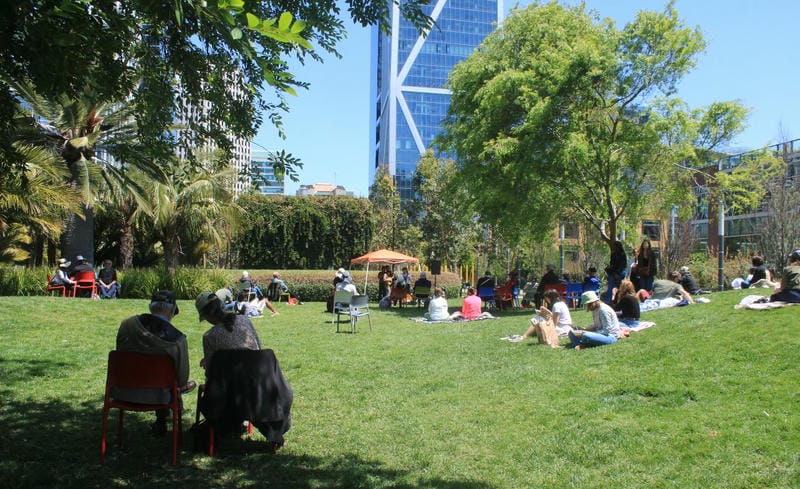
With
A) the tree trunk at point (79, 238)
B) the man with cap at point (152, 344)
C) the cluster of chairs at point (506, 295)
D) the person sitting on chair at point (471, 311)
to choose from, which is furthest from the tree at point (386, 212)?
the man with cap at point (152, 344)

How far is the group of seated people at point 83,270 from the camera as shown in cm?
→ 1706

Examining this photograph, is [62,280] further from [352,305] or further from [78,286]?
[352,305]

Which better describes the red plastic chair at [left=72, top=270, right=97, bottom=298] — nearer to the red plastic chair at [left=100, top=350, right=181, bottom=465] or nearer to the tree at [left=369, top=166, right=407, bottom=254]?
the red plastic chair at [left=100, top=350, right=181, bottom=465]

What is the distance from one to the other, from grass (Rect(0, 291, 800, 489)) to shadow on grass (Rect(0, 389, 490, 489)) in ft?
0.05

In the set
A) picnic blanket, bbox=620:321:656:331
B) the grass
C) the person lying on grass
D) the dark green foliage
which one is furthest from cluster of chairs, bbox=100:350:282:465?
the dark green foliage

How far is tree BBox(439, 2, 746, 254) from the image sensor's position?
60.2 ft

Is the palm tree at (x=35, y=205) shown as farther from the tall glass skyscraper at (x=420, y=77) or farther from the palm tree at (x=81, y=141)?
the tall glass skyscraper at (x=420, y=77)

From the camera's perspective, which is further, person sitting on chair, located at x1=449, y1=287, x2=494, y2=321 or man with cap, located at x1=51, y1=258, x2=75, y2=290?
man with cap, located at x1=51, y1=258, x2=75, y2=290

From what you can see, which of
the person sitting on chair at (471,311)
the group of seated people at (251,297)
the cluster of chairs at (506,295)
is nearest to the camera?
the group of seated people at (251,297)

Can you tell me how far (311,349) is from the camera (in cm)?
1063

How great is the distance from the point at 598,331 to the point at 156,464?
6.95m

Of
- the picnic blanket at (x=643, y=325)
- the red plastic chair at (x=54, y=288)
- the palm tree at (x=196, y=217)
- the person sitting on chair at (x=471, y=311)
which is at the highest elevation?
the palm tree at (x=196, y=217)

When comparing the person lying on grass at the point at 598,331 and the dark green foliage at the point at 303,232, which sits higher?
the dark green foliage at the point at 303,232

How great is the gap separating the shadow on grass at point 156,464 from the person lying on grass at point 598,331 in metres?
5.20
